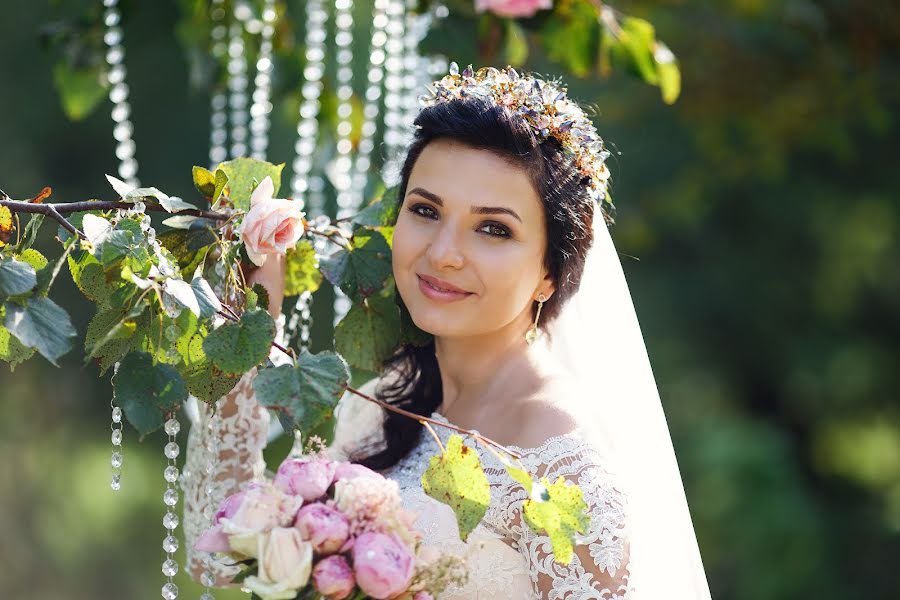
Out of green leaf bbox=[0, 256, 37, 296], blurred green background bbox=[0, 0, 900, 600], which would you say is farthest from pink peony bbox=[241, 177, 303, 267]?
blurred green background bbox=[0, 0, 900, 600]

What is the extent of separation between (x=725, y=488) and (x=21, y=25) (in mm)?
5550

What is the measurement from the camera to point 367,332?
2316 millimetres

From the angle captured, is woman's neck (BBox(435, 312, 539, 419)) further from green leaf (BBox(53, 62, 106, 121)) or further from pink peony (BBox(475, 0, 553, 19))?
green leaf (BBox(53, 62, 106, 121))

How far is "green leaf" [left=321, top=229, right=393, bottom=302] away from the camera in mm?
2256

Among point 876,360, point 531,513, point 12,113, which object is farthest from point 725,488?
point 531,513

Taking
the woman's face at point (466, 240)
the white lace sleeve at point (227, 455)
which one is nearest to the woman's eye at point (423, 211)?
the woman's face at point (466, 240)

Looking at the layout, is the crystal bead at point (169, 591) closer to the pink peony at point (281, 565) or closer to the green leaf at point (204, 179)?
the pink peony at point (281, 565)

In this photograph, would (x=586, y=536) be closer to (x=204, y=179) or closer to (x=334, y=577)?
(x=334, y=577)

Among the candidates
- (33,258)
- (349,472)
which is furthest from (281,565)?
(33,258)

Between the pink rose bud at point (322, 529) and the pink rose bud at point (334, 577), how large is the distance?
2 centimetres

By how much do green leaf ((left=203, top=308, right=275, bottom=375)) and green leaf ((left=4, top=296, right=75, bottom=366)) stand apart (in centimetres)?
20

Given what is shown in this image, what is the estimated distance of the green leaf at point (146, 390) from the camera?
166 centimetres

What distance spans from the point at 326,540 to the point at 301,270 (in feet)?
2.69

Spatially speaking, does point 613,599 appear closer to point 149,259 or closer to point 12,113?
point 149,259
